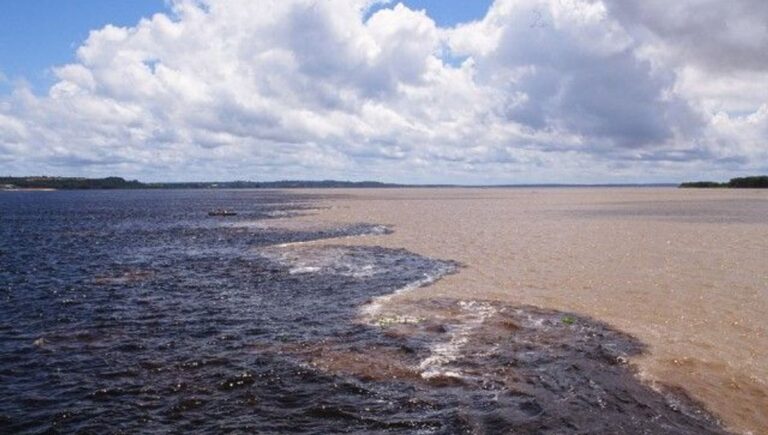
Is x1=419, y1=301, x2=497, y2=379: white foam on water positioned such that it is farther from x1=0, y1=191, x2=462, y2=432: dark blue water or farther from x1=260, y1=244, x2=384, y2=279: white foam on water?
x1=260, y1=244, x2=384, y2=279: white foam on water

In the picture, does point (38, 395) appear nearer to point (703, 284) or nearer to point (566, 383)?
point (566, 383)

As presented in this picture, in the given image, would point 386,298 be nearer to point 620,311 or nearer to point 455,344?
point 455,344

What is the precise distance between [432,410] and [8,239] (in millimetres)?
63572

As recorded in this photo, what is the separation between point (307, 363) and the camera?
17656 mm

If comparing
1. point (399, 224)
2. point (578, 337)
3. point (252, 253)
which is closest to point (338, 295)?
point (578, 337)

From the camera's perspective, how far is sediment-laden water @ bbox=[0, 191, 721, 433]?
44.5 ft

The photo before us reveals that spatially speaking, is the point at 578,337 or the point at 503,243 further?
the point at 503,243

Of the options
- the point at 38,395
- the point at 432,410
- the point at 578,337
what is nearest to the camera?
the point at 432,410

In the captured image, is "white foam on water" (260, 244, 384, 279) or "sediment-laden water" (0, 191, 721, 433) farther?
"white foam on water" (260, 244, 384, 279)

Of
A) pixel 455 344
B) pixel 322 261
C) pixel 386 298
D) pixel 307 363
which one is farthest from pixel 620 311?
pixel 322 261

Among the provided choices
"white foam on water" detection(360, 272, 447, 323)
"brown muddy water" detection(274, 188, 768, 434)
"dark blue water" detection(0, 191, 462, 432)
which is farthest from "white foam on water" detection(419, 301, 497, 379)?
"white foam on water" detection(360, 272, 447, 323)

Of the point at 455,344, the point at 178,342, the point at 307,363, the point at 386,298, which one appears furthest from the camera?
the point at 386,298

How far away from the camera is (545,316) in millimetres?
22594

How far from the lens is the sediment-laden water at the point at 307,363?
13578 millimetres
